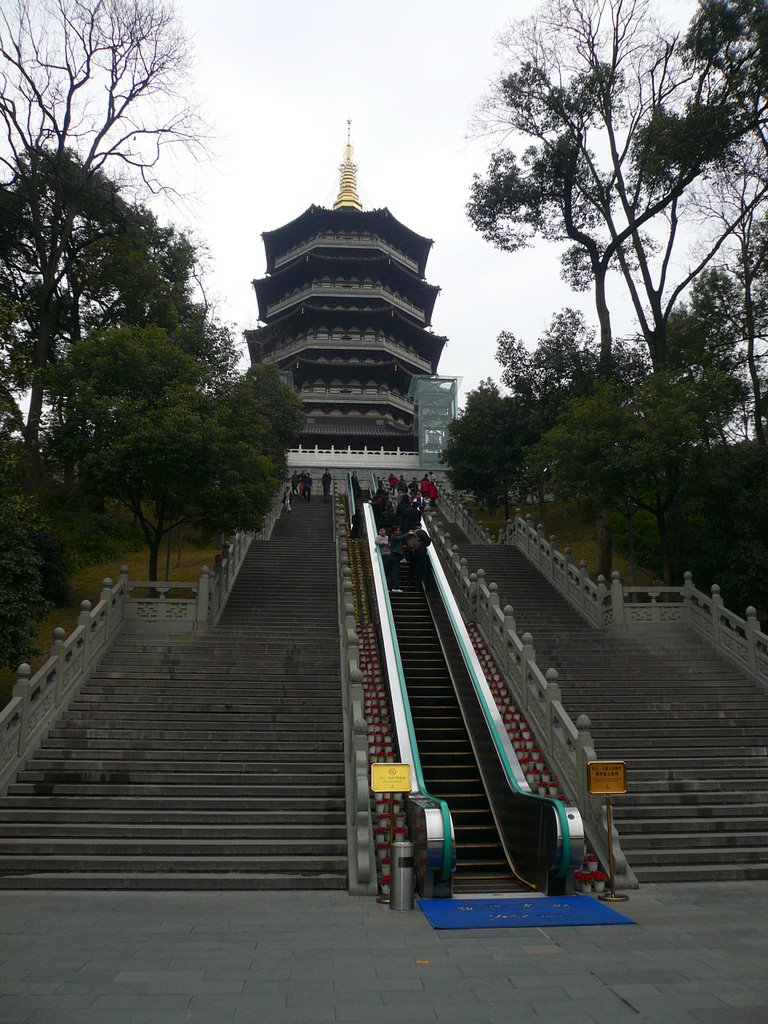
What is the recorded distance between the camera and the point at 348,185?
45.3 metres

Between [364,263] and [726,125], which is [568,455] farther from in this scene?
[364,263]

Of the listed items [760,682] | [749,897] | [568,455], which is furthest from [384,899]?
[568,455]

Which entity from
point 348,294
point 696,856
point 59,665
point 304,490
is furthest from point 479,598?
point 348,294

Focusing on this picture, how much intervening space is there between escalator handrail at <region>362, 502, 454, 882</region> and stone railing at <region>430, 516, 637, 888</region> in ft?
5.24

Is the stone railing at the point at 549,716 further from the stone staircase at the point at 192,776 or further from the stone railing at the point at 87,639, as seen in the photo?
the stone railing at the point at 87,639

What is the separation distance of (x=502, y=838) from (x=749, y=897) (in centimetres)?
242

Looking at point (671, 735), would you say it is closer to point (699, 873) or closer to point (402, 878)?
point (699, 873)

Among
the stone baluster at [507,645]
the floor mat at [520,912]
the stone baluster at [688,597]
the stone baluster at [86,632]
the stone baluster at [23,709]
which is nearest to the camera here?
the floor mat at [520,912]

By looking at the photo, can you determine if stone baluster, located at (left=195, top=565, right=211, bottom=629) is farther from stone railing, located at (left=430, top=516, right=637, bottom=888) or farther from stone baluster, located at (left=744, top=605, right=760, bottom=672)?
stone baluster, located at (left=744, top=605, right=760, bottom=672)

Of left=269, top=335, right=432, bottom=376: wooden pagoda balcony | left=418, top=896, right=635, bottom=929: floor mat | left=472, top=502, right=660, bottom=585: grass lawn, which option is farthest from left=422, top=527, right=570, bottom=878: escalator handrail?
left=269, top=335, right=432, bottom=376: wooden pagoda balcony

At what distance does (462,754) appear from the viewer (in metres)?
9.66

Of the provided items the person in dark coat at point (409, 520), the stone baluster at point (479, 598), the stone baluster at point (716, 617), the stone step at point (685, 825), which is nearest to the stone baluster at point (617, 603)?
the stone baluster at point (716, 617)

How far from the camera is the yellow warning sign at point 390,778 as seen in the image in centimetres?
682

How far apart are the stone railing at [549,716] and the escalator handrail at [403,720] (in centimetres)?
160
